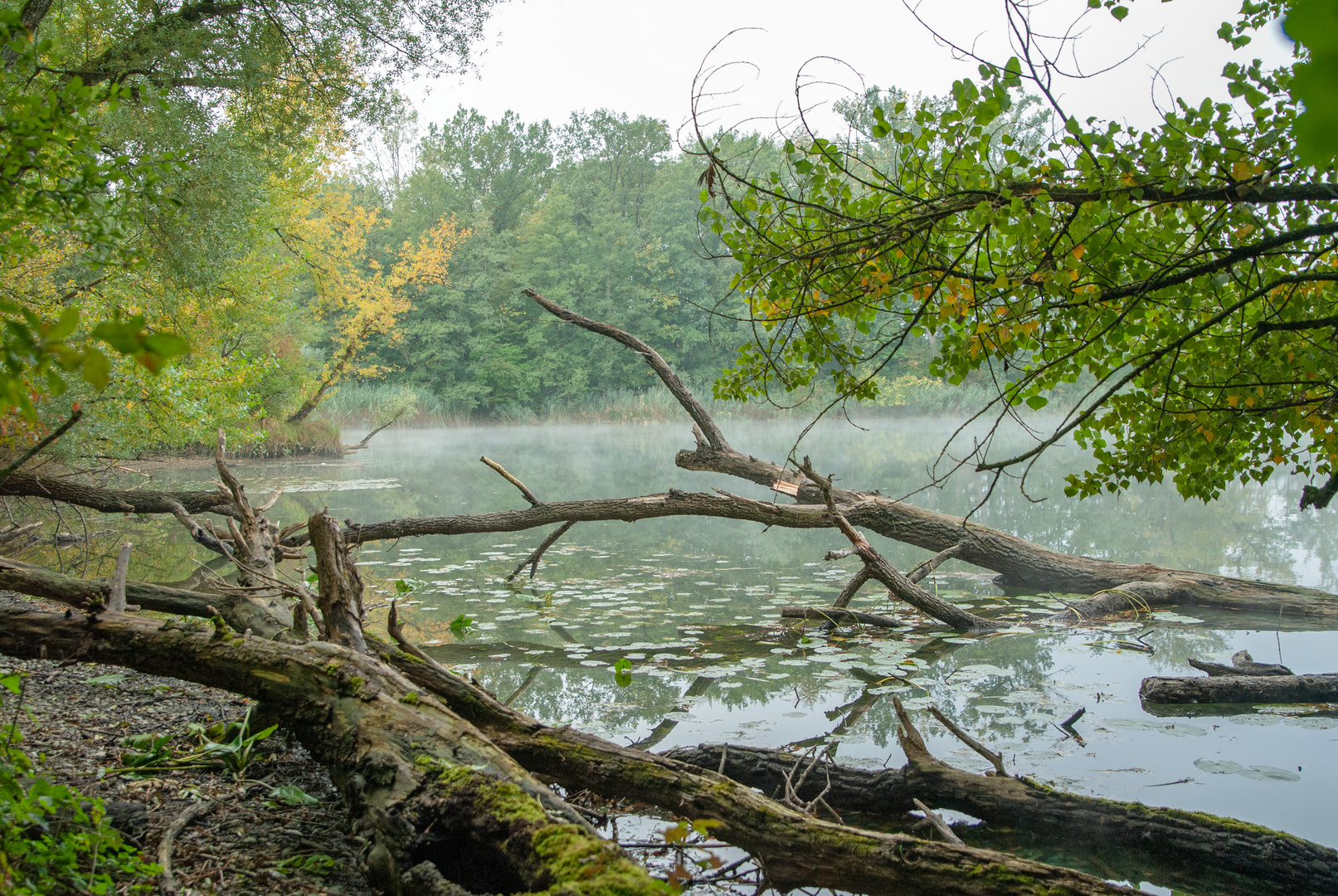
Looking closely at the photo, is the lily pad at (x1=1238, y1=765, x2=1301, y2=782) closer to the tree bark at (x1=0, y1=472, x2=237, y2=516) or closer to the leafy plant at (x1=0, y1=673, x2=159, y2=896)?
the leafy plant at (x1=0, y1=673, x2=159, y2=896)

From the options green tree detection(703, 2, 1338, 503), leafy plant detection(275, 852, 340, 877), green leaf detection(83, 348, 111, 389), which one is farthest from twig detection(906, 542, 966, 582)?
green leaf detection(83, 348, 111, 389)

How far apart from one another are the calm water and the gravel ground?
1.58 metres

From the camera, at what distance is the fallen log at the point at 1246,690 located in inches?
172

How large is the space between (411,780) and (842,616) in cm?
445

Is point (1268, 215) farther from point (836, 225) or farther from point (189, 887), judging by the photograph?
point (189, 887)

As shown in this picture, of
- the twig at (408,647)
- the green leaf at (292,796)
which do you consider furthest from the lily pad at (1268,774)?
the green leaf at (292,796)

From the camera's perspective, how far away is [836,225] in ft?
9.91

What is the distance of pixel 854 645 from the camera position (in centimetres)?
574

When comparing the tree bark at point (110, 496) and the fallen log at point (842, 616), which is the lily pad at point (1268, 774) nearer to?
the fallen log at point (842, 616)

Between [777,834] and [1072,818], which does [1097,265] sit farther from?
[777,834]

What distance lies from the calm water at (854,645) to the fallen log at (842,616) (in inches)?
3.8

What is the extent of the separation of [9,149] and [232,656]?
6.11 feet

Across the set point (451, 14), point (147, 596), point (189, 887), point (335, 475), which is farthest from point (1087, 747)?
point (335, 475)

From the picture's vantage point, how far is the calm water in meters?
3.76
